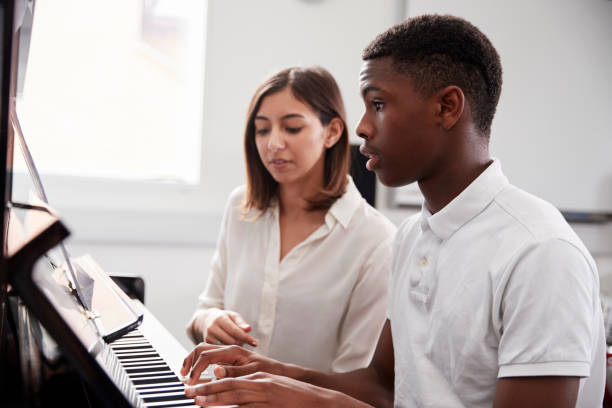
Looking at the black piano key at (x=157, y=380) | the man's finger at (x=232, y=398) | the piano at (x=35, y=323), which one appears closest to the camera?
the piano at (x=35, y=323)

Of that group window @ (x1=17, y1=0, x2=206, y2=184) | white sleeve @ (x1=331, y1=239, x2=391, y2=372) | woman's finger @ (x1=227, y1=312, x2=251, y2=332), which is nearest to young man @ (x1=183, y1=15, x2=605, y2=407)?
woman's finger @ (x1=227, y1=312, x2=251, y2=332)

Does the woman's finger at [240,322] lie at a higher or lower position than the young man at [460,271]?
lower

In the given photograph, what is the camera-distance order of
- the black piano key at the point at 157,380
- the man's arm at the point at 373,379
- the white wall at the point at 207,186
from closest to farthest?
the black piano key at the point at 157,380, the man's arm at the point at 373,379, the white wall at the point at 207,186

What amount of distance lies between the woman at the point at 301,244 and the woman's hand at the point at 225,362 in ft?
1.41

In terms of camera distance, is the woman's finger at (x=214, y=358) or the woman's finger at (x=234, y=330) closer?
the woman's finger at (x=214, y=358)

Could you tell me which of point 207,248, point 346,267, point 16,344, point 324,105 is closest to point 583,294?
point 16,344

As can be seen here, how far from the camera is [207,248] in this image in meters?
2.84

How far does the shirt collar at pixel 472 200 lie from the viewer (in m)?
1.03

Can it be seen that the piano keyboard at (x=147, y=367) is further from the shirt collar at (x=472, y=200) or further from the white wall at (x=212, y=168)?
the white wall at (x=212, y=168)

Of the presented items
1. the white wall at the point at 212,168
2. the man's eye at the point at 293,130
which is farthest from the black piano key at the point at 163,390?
the white wall at the point at 212,168

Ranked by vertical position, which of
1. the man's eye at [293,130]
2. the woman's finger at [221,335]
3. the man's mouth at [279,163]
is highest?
the man's eye at [293,130]

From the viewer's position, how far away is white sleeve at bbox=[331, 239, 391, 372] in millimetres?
1654

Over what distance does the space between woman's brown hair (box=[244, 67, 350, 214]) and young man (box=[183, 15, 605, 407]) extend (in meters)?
0.65

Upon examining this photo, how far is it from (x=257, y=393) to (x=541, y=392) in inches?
15.6
